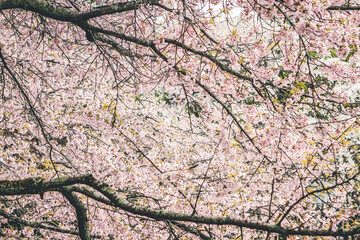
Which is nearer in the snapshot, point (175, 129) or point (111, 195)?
point (111, 195)

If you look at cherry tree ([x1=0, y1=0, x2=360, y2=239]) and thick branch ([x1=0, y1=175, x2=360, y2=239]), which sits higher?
cherry tree ([x1=0, y1=0, x2=360, y2=239])

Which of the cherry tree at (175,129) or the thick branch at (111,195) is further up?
the cherry tree at (175,129)

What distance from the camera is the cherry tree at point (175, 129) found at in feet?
9.92

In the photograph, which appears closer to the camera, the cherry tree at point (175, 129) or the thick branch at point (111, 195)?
the thick branch at point (111, 195)

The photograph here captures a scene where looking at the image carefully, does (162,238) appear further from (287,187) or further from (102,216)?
(287,187)

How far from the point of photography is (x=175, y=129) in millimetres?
9000

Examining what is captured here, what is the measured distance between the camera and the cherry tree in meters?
3.02

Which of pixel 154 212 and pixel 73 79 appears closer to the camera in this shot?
pixel 154 212

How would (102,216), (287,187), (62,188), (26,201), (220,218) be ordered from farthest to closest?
(26,201), (287,187), (102,216), (62,188), (220,218)

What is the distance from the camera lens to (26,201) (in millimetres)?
6020

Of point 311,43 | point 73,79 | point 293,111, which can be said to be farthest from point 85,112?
point 311,43

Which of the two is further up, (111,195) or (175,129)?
(175,129)

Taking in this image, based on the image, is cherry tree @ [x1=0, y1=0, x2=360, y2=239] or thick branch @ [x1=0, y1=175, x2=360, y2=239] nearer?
thick branch @ [x1=0, y1=175, x2=360, y2=239]

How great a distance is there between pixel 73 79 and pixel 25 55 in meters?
1.49
